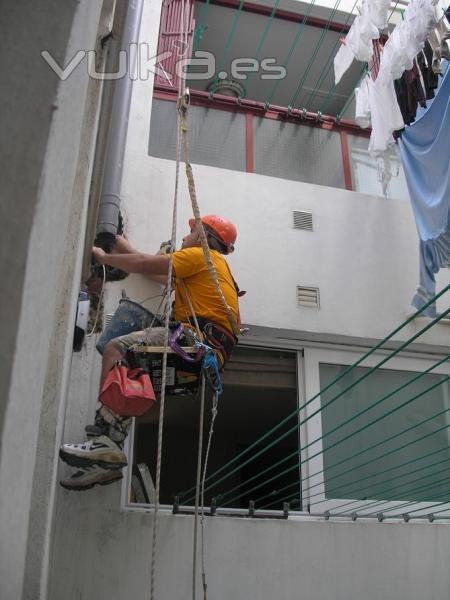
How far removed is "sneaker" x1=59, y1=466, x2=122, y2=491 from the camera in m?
2.92

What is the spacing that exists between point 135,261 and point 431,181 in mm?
1882

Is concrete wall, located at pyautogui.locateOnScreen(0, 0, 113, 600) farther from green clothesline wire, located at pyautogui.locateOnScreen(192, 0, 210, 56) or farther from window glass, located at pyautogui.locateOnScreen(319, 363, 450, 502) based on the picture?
green clothesline wire, located at pyautogui.locateOnScreen(192, 0, 210, 56)

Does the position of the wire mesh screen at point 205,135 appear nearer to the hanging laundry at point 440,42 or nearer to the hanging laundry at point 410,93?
the hanging laundry at point 410,93

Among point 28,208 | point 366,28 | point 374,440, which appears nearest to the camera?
point 28,208

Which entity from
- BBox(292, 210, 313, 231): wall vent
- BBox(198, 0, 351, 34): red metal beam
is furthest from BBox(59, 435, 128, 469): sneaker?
BBox(198, 0, 351, 34): red metal beam

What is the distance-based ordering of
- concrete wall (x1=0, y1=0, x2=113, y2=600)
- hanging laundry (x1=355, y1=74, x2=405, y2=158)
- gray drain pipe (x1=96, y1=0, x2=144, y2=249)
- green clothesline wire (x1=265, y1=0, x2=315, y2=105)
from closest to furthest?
concrete wall (x1=0, y1=0, x2=113, y2=600) < gray drain pipe (x1=96, y1=0, x2=144, y2=249) < hanging laundry (x1=355, y1=74, x2=405, y2=158) < green clothesline wire (x1=265, y1=0, x2=315, y2=105)

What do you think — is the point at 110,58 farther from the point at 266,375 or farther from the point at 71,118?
the point at 266,375

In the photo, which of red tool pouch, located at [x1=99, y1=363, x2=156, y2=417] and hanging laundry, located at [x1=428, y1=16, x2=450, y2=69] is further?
hanging laundry, located at [x1=428, y1=16, x2=450, y2=69]

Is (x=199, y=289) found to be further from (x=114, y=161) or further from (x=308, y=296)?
(x=308, y=296)

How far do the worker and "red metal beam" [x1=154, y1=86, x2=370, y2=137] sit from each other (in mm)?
1340

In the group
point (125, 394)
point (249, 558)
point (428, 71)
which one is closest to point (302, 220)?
point (428, 71)

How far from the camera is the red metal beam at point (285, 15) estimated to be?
6223mm

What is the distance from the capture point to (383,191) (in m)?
4.62

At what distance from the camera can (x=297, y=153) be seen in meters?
4.84
